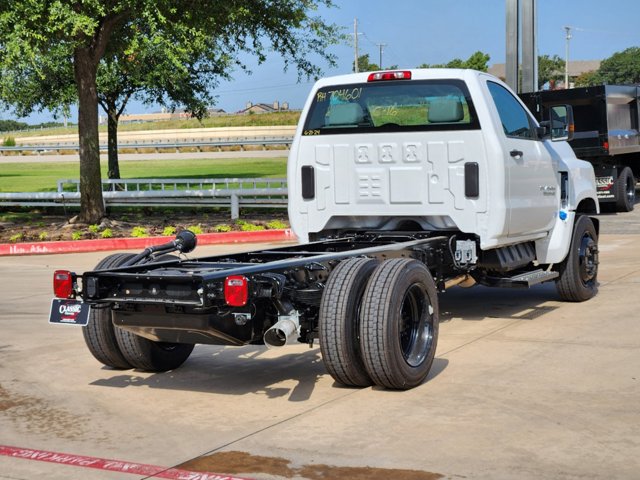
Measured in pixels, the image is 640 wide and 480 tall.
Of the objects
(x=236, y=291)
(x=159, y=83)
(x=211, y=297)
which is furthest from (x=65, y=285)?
(x=159, y=83)

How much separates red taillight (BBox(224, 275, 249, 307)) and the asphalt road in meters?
0.75

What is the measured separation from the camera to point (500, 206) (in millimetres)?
8656

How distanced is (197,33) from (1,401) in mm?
11434

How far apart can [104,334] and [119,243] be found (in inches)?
410

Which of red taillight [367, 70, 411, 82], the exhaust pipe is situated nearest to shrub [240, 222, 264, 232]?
red taillight [367, 70, 411, 82]

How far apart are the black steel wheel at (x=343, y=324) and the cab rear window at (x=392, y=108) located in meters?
2.52

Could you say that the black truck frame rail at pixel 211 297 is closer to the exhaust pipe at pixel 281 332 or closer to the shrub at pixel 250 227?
the exhaust pipe at pixel 281 332

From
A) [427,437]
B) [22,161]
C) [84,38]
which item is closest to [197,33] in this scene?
[84,38]

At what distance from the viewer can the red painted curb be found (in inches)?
675

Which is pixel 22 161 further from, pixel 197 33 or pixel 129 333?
pixel 129 333

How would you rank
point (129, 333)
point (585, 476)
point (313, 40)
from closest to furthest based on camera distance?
point (585, 476) < point (129, 333) < point (313, 40)

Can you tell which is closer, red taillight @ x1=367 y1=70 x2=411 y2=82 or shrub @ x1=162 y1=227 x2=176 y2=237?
red taillight @ x1=367 y1=70 x2=411 y2=82

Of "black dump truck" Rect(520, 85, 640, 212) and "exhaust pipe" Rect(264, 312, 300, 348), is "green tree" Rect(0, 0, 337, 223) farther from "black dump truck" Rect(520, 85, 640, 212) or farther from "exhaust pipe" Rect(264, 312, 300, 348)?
"exhaust pipe" Rect(264, 312, 300, 348)

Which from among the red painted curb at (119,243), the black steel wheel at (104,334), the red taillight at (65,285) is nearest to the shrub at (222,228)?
the red painted curb at (119,243)
